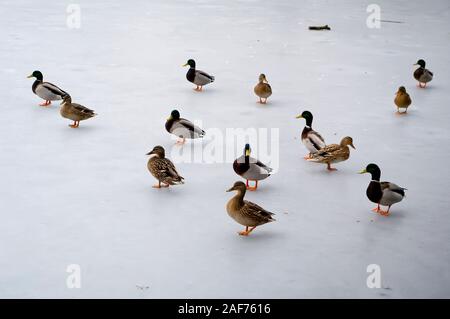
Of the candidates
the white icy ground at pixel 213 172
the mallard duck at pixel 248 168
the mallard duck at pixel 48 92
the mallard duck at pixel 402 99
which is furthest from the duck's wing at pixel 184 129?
the mallard duck at pixel 402 99

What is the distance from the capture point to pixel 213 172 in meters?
9.06

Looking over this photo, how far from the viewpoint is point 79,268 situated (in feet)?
20.4

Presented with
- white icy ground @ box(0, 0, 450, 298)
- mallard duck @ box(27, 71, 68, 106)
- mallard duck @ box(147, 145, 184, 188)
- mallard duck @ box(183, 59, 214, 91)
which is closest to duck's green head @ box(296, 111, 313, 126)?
white icy ground @ box(0, 0, 450, 298)

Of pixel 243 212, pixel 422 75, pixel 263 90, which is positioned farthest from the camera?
pixel 422 75

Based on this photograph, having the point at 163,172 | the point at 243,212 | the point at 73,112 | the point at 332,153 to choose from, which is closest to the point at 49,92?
the point at 73,112

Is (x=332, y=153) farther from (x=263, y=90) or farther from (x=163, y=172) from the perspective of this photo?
(x=263, y=90)

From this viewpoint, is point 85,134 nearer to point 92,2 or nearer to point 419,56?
point 419,56

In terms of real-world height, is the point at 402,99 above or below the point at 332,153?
above

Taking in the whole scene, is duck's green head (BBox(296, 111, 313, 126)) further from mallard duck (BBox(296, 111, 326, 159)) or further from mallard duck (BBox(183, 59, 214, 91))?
mallard duck (BBox(183, 59, 214, 91))

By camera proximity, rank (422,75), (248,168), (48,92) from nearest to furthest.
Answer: (248,168) → (48,92) → (422,75)

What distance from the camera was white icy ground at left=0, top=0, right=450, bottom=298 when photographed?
6.28 m

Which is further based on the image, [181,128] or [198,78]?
[198,78]

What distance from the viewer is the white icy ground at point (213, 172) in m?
6.28

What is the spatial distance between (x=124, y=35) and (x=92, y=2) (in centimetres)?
603
